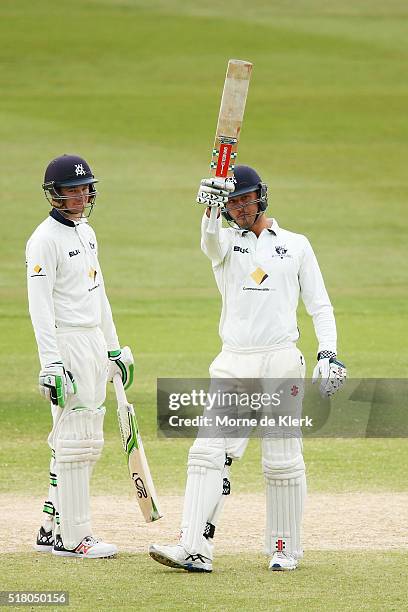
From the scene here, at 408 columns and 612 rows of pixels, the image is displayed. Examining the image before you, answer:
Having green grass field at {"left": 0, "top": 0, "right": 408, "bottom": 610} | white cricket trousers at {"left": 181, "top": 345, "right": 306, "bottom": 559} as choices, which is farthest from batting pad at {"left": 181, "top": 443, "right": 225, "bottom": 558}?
green grass field at {"left": 0, "top": 0, "right": 408, "bottom": 610}

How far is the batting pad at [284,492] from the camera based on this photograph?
20.0 feet

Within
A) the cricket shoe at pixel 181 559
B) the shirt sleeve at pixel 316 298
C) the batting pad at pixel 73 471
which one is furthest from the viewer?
the batting pad at pixel 73 471

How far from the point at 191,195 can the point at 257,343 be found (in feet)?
61.4

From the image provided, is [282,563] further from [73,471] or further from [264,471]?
[73,471]

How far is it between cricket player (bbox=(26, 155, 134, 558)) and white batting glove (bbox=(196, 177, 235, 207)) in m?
0.84

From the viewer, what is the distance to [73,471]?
6.44 metres

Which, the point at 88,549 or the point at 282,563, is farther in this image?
the point at 88,549

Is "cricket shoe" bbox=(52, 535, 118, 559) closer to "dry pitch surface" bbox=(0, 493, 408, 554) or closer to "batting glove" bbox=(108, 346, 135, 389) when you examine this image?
"dry pitch surface" bbox=(0, 493, 408, 554)

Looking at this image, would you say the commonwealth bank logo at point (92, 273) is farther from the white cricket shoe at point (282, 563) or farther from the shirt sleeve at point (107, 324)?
the white cricket shoe at point (282, 563)

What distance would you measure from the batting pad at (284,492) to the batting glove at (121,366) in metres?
0.99

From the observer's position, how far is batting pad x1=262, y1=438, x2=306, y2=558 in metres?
6.11

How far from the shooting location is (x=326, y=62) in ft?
117

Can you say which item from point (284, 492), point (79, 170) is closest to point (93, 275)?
point (79, 170)

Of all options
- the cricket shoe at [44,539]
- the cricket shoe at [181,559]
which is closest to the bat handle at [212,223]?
the cricket shoe at [181,559]
